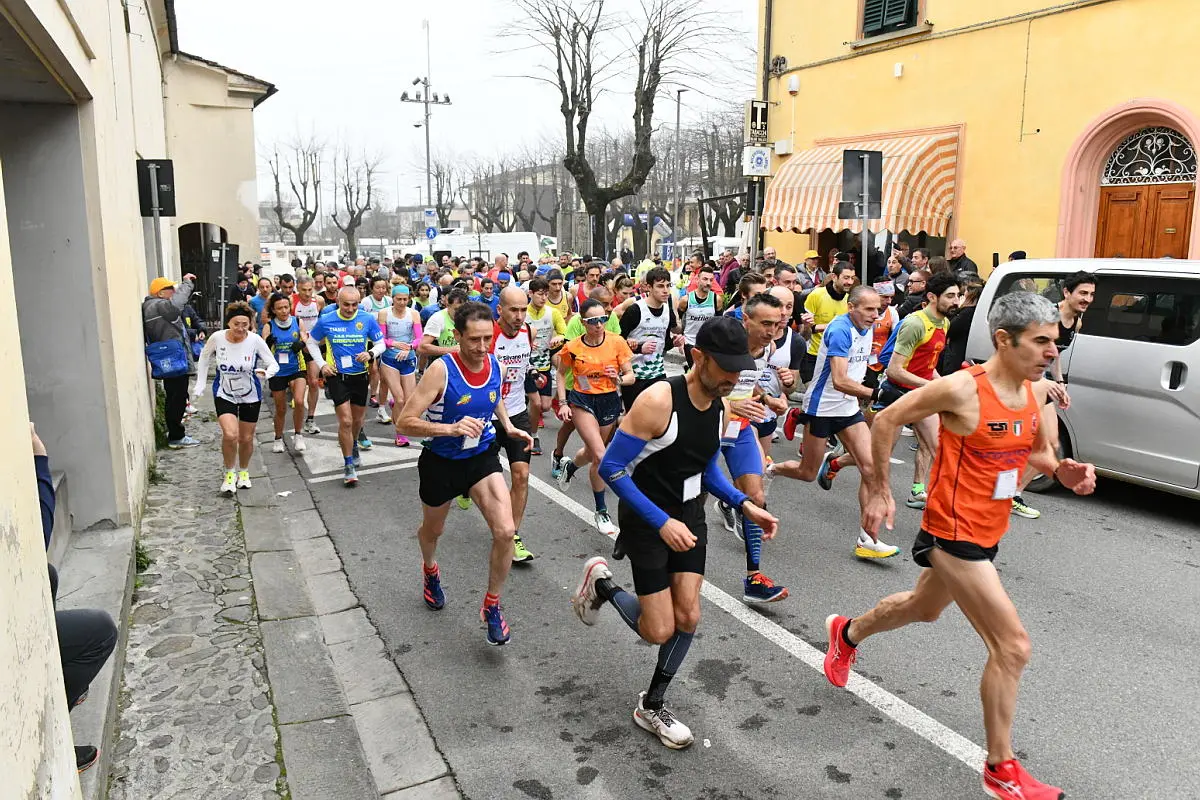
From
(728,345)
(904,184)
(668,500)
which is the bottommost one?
(668,500)

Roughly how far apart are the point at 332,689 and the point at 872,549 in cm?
357

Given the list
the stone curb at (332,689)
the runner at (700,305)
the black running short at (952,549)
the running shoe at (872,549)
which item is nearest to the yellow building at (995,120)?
the runner at (700,305)

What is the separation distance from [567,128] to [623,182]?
280 cm

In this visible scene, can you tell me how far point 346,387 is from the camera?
8.74 m

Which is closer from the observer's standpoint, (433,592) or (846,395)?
(433,592)

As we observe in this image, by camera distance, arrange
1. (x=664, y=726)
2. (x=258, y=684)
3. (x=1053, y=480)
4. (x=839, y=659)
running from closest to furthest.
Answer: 1. (x=664, y=726)
2. (x=839, y=659)
3. (x=258, y=684)
4. (x=1053, y=480)

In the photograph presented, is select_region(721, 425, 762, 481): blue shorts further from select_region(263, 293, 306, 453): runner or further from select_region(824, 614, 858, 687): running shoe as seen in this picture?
select_region(263, 293, 306, 453): runner

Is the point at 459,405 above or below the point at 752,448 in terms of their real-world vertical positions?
above

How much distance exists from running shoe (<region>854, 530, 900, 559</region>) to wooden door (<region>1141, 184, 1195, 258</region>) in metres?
10.4

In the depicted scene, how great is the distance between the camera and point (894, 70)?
17.6m

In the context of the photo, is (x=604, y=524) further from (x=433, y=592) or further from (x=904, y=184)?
(x=904, y=184)

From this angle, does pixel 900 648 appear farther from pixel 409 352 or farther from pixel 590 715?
pixel 409 352

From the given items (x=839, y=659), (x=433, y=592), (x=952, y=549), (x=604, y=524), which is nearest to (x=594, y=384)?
(x=604, y=524)

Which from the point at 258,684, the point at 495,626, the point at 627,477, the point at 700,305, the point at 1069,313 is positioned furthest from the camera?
the point at 700,305
